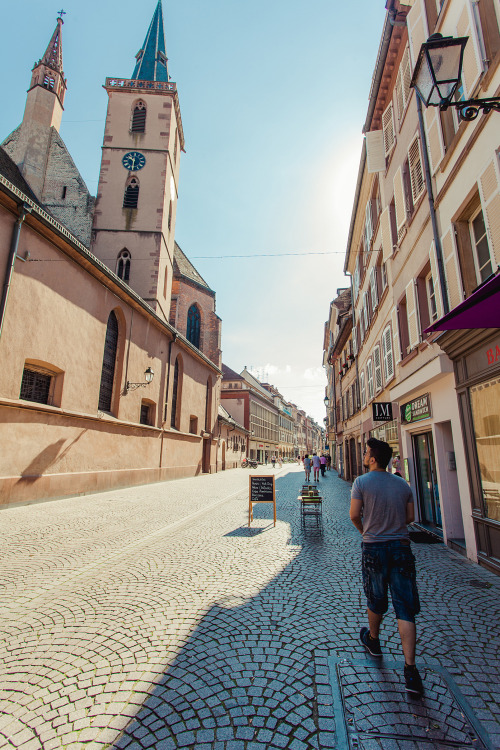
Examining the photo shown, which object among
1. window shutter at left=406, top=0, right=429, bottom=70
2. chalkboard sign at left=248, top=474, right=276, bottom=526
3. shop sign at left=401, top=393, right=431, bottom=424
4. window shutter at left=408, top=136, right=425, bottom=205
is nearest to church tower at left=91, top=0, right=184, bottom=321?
chalkboard sign at left=248, top=474, right=276, bottom=526

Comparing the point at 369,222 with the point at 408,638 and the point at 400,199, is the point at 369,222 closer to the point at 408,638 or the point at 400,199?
the point at 400,199

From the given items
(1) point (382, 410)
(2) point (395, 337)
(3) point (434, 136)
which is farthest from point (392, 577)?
(2) point (395, 337)

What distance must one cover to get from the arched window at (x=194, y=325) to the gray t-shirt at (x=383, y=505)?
3072cm

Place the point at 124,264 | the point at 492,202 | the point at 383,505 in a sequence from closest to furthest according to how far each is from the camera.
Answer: the point at 383,505 < the point at 492,202 < the point at 124,264

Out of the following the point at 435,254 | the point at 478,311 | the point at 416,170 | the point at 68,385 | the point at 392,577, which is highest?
the point at 416,170

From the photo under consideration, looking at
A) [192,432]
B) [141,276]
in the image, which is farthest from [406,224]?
[192,432]

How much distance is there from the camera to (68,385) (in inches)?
501

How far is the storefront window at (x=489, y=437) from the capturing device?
538 centimetres

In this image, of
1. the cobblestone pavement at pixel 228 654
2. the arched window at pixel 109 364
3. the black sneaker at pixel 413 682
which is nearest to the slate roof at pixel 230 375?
the arched window at pixel 109 364

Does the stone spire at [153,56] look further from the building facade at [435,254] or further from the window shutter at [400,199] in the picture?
the window shutter at [400,199]

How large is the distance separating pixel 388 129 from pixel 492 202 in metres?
7.79

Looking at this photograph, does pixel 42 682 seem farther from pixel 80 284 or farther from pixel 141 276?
pixel 141 276

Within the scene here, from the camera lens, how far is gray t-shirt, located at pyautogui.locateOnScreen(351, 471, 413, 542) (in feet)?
9.69

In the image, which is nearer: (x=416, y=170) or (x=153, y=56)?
(x=416, y=170)
